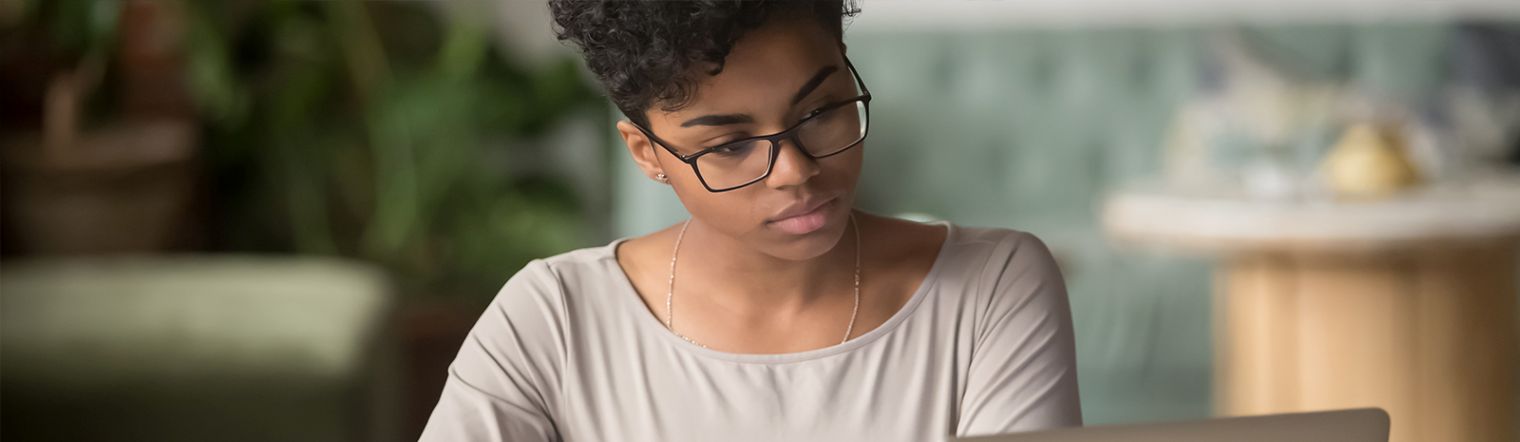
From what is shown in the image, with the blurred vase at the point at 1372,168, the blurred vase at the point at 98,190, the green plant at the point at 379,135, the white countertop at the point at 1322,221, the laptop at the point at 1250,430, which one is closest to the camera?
the laptop at the point at 1250,430

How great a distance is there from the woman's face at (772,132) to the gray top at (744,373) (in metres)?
0.09

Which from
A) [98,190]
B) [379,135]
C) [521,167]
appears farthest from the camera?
[521,167]

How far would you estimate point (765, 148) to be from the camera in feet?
2.93

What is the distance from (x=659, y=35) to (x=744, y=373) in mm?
230

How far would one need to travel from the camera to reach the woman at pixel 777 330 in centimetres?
94

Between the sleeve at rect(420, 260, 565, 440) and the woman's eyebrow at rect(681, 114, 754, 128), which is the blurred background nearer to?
the sleeve at rect(420, 260, 565, 440)

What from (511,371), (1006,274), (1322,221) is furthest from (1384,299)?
(511,371)

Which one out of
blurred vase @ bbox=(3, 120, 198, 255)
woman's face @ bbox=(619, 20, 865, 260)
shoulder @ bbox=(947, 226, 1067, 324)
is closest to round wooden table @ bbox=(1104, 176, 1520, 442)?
shoulder @ bbox=(947, 226, 1067, 324)

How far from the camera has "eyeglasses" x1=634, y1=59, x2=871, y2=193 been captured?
89 cm

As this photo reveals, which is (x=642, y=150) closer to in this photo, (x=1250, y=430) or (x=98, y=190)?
(x=1250, y=430)

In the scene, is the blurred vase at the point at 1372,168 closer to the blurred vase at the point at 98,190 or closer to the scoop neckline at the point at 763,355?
the scoop neckline at the point at 763,355

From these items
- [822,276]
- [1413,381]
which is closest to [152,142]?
[1413,381]

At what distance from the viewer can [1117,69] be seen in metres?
4.00

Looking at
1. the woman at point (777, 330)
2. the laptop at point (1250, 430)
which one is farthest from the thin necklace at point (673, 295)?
the laptop at point (1250, 430)
